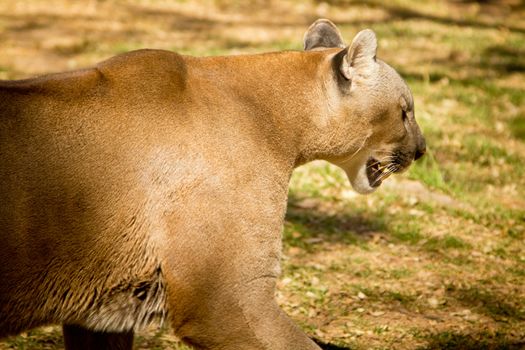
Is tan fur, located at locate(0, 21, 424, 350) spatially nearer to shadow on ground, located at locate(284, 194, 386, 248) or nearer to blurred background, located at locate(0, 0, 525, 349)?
blurred background, located at locate(0, 0, 525, 349)

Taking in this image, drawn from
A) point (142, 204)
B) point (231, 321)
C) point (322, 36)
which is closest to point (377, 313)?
point (322, 36)

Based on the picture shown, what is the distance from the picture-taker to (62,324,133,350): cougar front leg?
15.0 ft

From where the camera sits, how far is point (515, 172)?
8859mm

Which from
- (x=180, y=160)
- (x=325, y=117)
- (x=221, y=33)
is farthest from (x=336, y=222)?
(x=221, y=33)

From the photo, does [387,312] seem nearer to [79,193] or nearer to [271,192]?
[271,192]

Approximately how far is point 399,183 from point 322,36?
131 inches

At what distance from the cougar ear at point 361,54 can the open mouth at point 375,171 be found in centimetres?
66

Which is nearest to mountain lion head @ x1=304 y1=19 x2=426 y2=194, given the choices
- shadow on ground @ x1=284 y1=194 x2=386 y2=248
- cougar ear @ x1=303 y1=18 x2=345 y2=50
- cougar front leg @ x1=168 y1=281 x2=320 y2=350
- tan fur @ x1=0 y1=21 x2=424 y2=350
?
cougar ear @ x1=303 y1=18 x2=345 y2=50

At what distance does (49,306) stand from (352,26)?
10510 mm

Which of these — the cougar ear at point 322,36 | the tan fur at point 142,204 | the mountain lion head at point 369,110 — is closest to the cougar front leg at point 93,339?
the tan fur at point 142,204

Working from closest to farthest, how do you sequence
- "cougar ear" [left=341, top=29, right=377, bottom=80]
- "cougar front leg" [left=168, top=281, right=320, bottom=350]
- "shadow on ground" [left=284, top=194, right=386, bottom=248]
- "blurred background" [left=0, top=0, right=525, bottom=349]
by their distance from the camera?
"cougar front leg" [left=168, top=281, right=320, bottom=350]
"cougar ear" [left=341, top=29, right=377, bottom=80]
"blurred background" [left=0, top=0, right=525, bottom=349]
"shadow on ground" [left=284, top=194, right=386, bottom=248]

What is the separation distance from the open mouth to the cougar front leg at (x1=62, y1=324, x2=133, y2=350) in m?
1.75

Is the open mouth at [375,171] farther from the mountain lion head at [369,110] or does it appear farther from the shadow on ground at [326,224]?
the shadow on ground at [326,224]

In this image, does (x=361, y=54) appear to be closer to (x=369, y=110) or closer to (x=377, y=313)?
(x=369, y=110)
